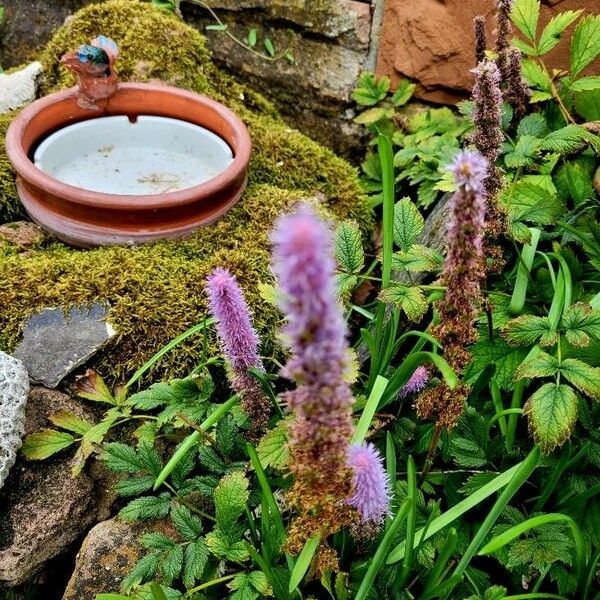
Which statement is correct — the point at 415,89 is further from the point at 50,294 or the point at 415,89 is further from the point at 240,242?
the point at 50,294

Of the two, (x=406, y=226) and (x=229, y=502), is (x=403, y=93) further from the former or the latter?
(x=229, y=502)

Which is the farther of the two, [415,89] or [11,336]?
[415,89]

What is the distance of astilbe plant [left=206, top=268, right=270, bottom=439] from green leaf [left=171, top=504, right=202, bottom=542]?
24cm

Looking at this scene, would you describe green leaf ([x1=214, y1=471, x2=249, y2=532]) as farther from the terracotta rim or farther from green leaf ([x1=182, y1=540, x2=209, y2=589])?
the terracotta rim

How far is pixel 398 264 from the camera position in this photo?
1.54m

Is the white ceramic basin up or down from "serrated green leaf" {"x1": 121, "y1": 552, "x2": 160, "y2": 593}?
up

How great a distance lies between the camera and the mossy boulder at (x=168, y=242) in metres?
2.07

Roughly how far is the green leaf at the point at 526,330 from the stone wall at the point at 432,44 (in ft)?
4.50

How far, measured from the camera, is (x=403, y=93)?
2773 millimetres

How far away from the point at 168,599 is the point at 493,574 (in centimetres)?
76

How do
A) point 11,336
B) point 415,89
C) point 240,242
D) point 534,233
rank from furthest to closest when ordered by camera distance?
point 415,89
point 240,242
point 11,336
point 534,233

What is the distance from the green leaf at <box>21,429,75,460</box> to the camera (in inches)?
68.7

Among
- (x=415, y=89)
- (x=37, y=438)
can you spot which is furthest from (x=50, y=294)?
(x=415, y=89)

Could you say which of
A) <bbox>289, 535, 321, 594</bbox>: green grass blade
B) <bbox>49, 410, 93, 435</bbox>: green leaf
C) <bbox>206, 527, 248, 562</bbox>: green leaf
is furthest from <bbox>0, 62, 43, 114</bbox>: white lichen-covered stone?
<bbox>289, 535, 321, 594</bbox>: green grass blade
